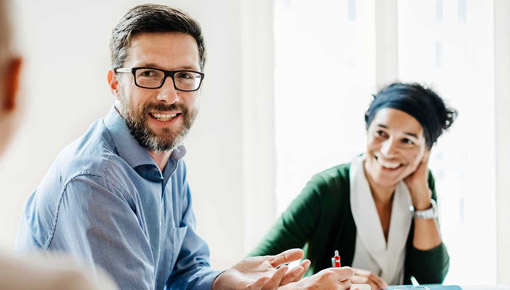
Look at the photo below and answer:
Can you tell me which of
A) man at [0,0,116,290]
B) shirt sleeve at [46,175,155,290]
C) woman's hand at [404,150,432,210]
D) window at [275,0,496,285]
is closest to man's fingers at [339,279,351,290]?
shirt sleeve at [46,175,155,290]

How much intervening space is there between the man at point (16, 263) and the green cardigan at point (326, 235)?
1729mm

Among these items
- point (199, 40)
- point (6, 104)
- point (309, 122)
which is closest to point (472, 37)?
point (309, 122)

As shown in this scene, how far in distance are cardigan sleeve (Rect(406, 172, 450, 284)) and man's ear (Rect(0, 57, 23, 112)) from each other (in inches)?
75.8

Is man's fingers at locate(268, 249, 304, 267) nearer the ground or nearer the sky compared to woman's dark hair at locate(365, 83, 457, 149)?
nearer the ground

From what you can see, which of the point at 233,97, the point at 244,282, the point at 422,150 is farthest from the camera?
the point at 233,97

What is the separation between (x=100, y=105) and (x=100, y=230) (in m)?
1.67

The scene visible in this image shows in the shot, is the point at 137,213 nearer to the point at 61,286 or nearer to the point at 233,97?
the point at 61,286

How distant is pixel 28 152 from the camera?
9.18ft

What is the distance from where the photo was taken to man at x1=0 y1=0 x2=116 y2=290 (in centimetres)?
39

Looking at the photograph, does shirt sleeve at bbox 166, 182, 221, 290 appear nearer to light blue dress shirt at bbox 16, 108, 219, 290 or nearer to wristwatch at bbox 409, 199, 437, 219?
light blue dress shirt at bbox 16, 108, 219, 290

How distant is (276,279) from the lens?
1.51 meters

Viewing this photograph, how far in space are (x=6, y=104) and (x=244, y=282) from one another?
3.89 feet

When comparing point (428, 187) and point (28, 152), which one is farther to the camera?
point (28, 152)

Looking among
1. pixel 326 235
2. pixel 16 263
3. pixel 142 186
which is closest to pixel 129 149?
pixel 142 186
